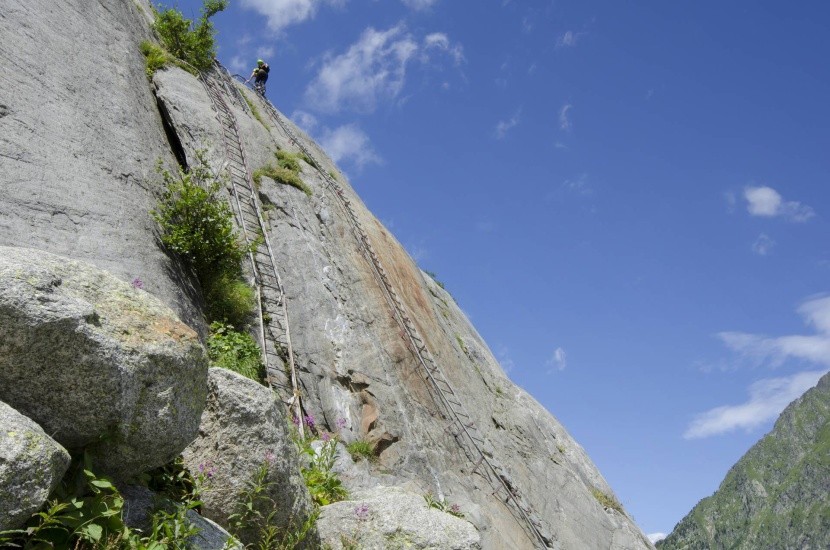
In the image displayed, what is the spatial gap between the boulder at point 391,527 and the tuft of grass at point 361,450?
4225mm

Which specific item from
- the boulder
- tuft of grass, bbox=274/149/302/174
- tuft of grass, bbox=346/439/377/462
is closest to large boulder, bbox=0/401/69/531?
the boulder

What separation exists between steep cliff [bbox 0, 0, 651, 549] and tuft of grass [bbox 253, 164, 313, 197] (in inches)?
11.5

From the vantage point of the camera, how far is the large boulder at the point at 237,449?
7.04 meters

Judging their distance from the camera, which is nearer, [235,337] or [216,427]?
[216,427]

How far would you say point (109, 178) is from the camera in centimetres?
1362

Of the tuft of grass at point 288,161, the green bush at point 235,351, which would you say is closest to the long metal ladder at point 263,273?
the green bush at point 235,351

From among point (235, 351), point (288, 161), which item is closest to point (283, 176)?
point (288, 161)

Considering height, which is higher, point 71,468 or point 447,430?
point 447,430

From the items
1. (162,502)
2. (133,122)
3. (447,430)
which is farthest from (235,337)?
(162,502)

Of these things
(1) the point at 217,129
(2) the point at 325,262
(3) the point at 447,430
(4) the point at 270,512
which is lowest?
(4) the point at 270,512

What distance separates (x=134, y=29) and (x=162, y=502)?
59.1 ft

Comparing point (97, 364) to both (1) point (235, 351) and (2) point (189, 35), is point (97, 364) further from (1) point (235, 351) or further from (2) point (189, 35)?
(2) point (189, 35)

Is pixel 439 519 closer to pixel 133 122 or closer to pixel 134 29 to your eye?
pixel 133 122

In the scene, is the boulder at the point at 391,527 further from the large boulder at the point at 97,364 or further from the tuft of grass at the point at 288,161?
the tuft of grass at the point at 288,161
